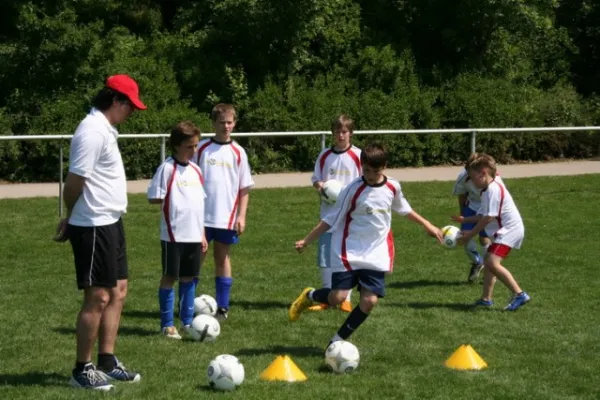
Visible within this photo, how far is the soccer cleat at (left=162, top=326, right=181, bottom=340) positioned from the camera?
9.03 metres

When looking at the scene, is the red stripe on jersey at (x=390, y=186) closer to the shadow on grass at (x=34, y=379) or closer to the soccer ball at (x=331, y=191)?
the soccer ball at (x=331, y=191)

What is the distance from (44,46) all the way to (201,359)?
56.5ft

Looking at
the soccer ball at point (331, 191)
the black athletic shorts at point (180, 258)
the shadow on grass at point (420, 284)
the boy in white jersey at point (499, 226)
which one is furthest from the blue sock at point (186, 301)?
the shadow on grass at point (420, 284)

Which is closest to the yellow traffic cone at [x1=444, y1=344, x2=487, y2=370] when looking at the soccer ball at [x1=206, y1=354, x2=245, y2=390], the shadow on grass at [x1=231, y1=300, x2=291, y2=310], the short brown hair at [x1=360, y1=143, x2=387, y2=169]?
the short brown hair at [x1=360, y1=143, x2=387, y2=169]

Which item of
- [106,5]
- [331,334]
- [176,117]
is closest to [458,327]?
[331,334]


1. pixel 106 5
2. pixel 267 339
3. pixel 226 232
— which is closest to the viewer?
pixel 267 339

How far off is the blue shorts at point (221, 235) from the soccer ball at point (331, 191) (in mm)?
893

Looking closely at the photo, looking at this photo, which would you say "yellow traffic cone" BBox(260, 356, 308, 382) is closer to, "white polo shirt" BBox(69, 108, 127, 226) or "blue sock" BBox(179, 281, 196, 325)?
"white polo shirt" BBox(69, 108, 127, 226)

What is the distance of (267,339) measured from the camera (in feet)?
29.6

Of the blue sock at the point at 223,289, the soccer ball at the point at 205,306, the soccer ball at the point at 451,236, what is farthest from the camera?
the soccer ball at the point at 451,236

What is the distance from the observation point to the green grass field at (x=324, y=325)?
296 inches

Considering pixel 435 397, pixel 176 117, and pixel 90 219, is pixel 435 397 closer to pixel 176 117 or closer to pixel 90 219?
pixel 90 219

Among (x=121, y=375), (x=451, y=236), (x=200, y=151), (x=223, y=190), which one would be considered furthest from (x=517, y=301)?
(x=121, y=375)

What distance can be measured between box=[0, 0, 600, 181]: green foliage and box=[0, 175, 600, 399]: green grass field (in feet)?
23.9
